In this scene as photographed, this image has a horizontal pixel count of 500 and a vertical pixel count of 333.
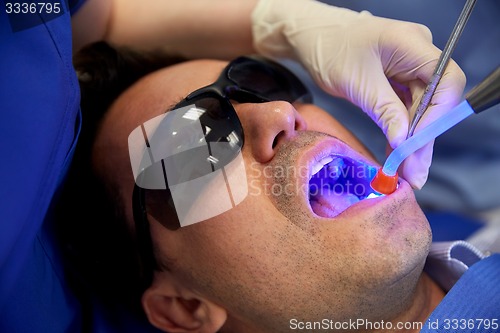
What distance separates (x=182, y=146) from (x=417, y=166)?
0.46 metres

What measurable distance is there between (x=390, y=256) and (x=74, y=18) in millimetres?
958

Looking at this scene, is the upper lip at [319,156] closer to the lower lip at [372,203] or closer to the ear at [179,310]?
the lower lip at [372,203]

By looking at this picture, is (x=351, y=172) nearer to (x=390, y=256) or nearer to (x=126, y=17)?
(x=390, y=256)

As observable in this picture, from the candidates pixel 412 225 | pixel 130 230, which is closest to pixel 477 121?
pixel 412 225

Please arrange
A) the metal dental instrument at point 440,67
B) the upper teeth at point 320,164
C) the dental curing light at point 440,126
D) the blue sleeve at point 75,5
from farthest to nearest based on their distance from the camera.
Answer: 1. the blue sleeve at point 75,5
2. the upper teeth at point 320,164
3. the metal dental instrument at point 440,67
4. the dental curing light at point 440,126

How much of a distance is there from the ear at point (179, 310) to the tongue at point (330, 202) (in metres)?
0.30

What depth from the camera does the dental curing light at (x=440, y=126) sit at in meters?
0.71

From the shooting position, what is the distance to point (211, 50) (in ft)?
5.13

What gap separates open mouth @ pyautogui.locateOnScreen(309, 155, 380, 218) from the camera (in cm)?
102

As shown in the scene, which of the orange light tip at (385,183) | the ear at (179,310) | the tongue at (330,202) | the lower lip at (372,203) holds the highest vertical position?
the orange light tip at (385,183)

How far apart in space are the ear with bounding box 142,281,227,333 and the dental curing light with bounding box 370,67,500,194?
0.44 m

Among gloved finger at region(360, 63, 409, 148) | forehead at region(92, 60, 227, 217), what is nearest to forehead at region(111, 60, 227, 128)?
forehead at region(92, 60, 227, 217)

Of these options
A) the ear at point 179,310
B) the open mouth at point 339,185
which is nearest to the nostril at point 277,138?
the open mouth at point 339,185

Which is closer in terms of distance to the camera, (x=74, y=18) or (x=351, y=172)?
(x=351, y=172)
